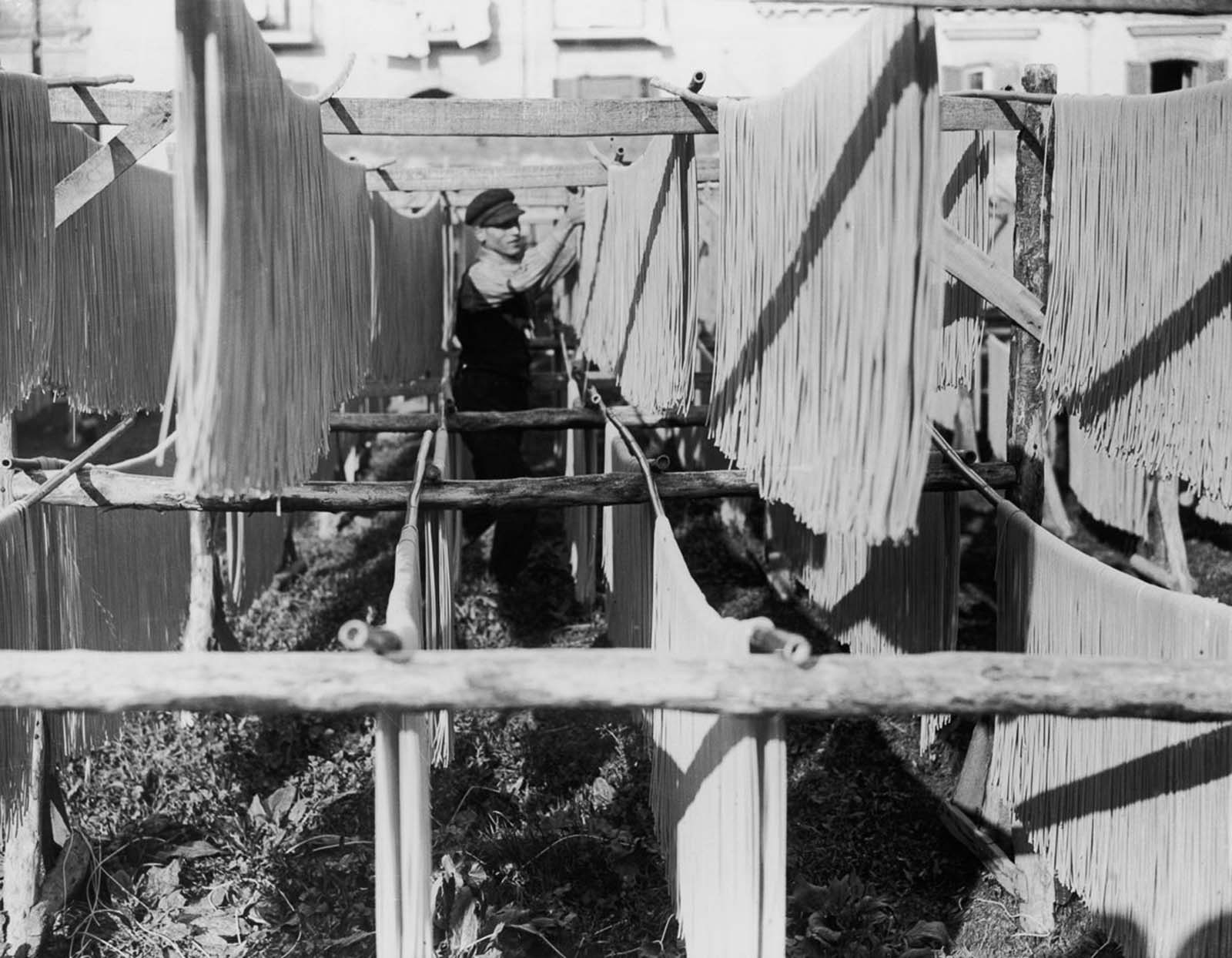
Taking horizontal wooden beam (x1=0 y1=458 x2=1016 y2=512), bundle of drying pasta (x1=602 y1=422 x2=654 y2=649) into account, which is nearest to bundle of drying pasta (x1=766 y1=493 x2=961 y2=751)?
horizontal wooden beam (x1=0 y1=458 x2=1016 y2=512)

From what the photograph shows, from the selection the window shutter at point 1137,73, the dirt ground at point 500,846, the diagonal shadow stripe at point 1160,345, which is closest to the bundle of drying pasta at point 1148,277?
the diagonal shadow stripe at point 1160,345

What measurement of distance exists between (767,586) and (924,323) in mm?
5175

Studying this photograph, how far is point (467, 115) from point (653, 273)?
1.15 metres

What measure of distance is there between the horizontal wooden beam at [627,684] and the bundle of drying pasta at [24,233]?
1.24m

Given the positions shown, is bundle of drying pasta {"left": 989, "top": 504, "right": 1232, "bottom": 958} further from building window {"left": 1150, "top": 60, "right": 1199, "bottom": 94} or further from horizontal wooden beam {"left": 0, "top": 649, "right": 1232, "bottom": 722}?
building window {"left": 1150, "top": 60, "right": 1199, "bottom": 94}

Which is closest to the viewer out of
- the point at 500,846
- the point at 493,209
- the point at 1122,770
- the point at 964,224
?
the point at 1122,770

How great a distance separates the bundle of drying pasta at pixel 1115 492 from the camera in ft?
23.5

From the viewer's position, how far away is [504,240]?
21.5 ft

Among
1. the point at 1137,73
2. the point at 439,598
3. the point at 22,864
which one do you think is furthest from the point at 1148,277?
the point at 1137,73

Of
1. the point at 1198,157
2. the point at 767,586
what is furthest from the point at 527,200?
the point at 1198,157

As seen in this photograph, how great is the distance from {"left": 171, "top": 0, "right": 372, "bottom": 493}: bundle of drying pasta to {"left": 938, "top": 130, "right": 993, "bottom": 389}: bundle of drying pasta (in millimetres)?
2231

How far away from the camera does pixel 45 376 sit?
360 cm

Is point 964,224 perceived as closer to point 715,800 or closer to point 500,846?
point 500,846

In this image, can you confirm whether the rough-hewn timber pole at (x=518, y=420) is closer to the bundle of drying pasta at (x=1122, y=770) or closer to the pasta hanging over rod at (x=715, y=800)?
the pasta hanging over rod at (x=715, y=800)
